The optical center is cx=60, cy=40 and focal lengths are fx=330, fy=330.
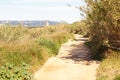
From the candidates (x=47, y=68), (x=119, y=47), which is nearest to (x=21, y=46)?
(x=47, y=68)

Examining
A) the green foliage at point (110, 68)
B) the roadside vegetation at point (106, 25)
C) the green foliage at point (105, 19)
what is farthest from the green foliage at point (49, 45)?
the green foliage at point (110, 68)

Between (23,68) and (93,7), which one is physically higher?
(93,7)

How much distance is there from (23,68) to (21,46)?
5704 mm

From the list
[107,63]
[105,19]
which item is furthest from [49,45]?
[107,63]

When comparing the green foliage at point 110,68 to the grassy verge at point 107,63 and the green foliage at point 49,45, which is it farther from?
the green foliage at point 49,45

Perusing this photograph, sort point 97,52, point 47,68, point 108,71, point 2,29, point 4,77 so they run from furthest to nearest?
1. point 2,29
2. point 97,52
3. point 47,68
4. point 108,71
5. point 4,77

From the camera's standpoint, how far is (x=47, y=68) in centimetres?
1620

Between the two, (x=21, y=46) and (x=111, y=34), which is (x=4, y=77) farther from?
(x=111, y=34)

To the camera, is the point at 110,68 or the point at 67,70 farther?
the point at 67,70

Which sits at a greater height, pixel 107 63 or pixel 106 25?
pixel 106 25

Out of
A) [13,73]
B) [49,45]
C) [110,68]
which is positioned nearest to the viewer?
[13,73]

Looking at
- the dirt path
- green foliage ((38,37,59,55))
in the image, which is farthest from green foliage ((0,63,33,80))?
green foliage ((38,37,59,55))

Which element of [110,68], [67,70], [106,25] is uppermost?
[106,25]

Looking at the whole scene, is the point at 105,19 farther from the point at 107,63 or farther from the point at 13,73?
the point at 13,73
